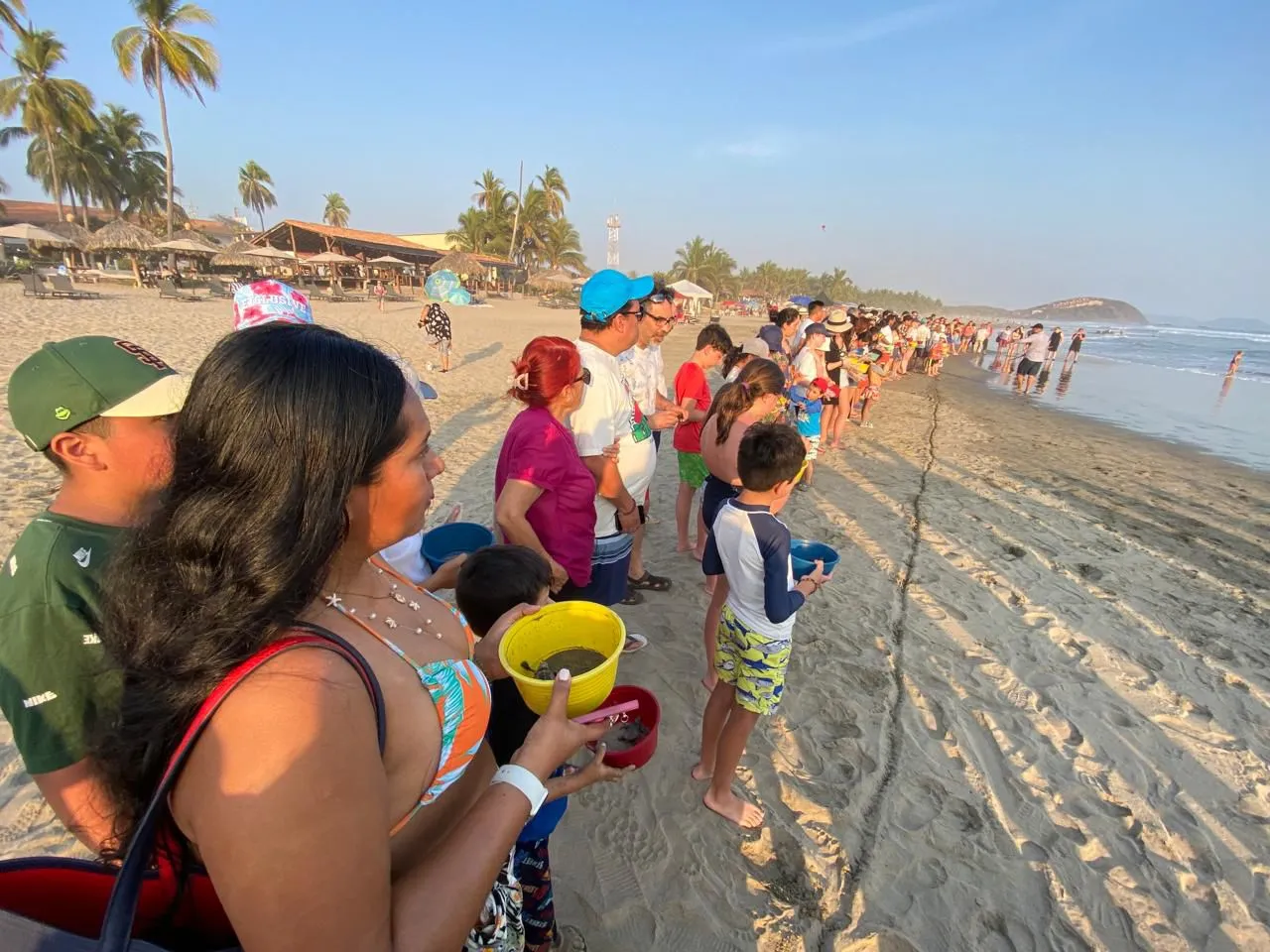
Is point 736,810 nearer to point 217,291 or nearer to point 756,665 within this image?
point 756,665

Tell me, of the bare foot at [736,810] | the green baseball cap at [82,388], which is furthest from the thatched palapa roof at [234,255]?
the bare foot at [736,810]

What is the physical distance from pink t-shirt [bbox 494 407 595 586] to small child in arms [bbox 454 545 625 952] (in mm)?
473

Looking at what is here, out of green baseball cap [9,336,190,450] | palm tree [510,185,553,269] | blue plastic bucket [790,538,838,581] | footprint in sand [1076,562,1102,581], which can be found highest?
palm tree [510,185,553,269]

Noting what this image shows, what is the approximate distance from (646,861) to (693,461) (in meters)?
3.01

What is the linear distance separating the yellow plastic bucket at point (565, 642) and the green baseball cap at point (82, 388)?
41.6 inches

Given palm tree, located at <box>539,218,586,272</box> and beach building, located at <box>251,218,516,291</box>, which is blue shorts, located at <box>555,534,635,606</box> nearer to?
beach building, located at <box>251,218,516,291</box>

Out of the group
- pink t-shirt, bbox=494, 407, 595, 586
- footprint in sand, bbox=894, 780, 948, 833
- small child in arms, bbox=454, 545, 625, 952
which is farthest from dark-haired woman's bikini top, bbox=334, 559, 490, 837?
footprint in sand, bbox=894, 780, 948, 833

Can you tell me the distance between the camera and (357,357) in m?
0.98

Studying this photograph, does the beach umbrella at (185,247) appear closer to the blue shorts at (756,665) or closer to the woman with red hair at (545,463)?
the woman with red hair at (545,463)

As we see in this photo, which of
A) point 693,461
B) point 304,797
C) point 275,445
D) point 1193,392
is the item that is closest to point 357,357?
point 275,445

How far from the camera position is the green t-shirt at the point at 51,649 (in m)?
1.22

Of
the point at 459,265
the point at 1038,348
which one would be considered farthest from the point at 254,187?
the point at 1038,348

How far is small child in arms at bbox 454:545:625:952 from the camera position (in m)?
1.77

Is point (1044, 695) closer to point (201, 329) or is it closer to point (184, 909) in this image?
point (184, 909)
